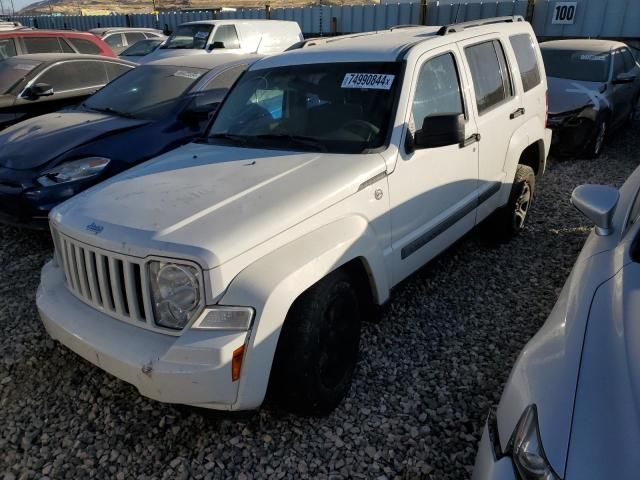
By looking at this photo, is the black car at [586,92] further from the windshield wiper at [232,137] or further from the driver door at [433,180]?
the windshield wiper at [232,137]

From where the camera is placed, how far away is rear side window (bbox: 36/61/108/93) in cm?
680

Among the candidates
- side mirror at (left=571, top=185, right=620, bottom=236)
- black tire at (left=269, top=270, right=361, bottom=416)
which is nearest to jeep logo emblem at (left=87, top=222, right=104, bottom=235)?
black tire at (left=269, top=270, right=361, bottom=416)

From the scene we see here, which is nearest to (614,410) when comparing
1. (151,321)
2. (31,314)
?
(151,321)

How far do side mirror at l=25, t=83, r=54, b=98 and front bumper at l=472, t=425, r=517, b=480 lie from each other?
22.0ft

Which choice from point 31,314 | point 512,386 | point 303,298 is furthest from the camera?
point 31,314

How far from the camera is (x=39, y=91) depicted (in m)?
6.45

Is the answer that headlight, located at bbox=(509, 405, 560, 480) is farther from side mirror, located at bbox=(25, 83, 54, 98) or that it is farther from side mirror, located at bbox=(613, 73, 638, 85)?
side mirror, located at bbox=(613, 73, 638, 85)

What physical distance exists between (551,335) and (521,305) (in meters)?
2.01

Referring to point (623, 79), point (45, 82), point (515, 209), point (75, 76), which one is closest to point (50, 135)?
point (45, 82)

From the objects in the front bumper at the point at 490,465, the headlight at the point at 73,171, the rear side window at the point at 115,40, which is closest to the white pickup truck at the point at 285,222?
the front bumper at the point at 490,465

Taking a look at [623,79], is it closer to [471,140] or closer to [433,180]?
[471,140]

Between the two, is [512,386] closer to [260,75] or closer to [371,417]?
[371,417]

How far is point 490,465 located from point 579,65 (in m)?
8.21

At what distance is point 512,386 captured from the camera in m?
1.82
